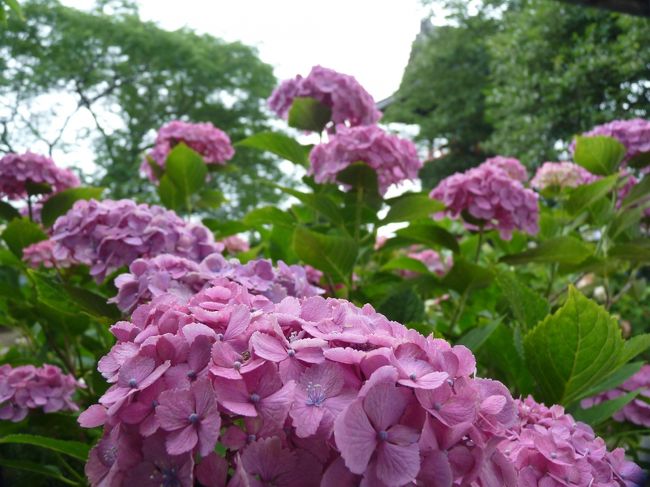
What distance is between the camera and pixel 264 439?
0.38 metres

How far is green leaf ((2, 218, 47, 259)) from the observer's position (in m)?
1.22

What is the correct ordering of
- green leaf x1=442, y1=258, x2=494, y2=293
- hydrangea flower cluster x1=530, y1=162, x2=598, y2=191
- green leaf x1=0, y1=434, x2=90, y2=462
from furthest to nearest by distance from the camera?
hydrangea flower cluster x1=530, y1=162, x2=598, y2=191 → green leaf x1=442, y1=258, x2=494, y2=293 → green leaf x1=0, y1=434, x2=90, y2=462

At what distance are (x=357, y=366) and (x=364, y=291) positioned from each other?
874mm

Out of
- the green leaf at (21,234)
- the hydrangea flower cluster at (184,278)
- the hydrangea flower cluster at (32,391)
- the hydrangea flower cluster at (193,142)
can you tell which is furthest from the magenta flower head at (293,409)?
the hydrangea flower cluster at (193,142)

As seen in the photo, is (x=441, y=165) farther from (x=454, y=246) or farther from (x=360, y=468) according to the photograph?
(x=360, y=468)

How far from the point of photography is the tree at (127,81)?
887 centimetres

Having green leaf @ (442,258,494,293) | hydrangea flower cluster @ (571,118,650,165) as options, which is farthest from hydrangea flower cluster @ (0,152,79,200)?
hydrangea flower cluster @ (571,118,650,165)

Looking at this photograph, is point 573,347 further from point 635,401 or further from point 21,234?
point 21,234

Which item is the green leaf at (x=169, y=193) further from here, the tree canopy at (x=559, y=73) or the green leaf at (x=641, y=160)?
the tree canopy at (x=559, y=73)

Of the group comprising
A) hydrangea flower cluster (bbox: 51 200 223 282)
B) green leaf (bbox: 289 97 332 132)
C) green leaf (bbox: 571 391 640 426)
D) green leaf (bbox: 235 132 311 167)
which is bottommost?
green leaf (bbox: 571 391 640 426)

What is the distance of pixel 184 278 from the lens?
0.77m

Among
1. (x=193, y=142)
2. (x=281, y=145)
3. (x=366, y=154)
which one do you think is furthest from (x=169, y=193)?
(x=366, y=154)

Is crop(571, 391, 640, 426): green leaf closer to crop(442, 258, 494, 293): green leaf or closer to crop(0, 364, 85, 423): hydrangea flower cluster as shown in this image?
crop(442, 258, 494, 293): green leaf

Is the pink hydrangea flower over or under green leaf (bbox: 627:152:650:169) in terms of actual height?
under
